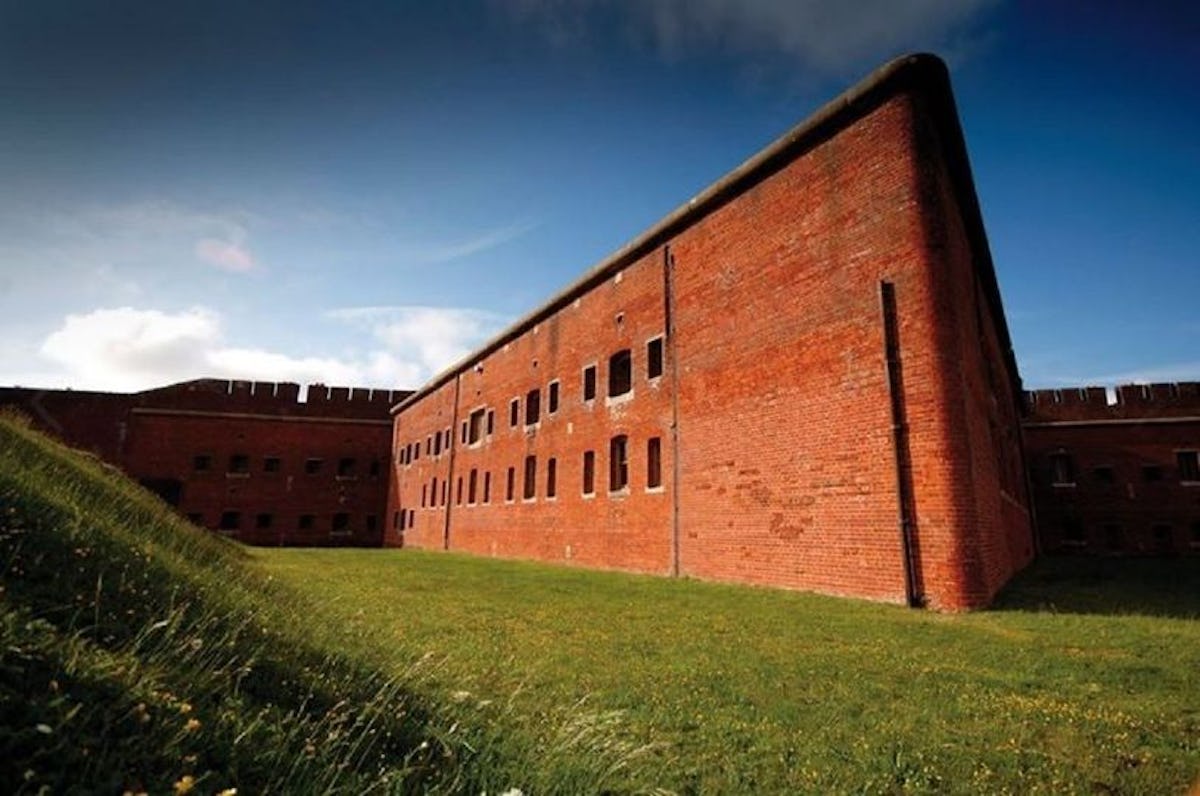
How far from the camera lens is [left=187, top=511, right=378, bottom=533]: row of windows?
34.8 meters

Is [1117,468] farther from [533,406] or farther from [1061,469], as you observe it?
[533,406]

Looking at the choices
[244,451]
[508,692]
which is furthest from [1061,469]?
[244,451]

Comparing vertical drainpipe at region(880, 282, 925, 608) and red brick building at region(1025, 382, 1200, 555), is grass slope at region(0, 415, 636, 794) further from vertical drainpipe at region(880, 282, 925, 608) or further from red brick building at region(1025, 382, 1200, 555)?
red brick building at region(1025, 382, 1200, 555)

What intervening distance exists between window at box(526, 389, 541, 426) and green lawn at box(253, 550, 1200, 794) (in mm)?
13775

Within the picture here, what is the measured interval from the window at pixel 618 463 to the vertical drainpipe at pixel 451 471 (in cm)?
1442

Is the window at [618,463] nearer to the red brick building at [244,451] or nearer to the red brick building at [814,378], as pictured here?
the red brick building at [814,378]

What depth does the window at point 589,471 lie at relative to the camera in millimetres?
18953

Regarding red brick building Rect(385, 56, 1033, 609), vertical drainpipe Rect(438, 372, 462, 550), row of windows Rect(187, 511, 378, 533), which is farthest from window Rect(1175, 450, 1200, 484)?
row of windows Rect(187, 511, 378, 533)

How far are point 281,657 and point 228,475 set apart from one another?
36946 millimetres

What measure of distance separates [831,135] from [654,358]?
6813mm

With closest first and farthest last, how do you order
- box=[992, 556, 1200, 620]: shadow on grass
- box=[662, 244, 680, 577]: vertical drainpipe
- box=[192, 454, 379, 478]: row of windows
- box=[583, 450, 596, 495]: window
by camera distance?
box=[992, 556, 1200, 620]: shadow on grass < box=[662, 244, 680, 577]: vertical drainpipe < box=[583, 450, 596, 495]: window < box=[192, 454, 379, 478]: row of windows

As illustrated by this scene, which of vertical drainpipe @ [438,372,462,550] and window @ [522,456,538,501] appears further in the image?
vertical drainpipe @ [438,372,462,550]

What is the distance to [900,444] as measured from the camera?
9867 mm

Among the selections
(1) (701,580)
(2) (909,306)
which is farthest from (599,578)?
(2) (909,306)
